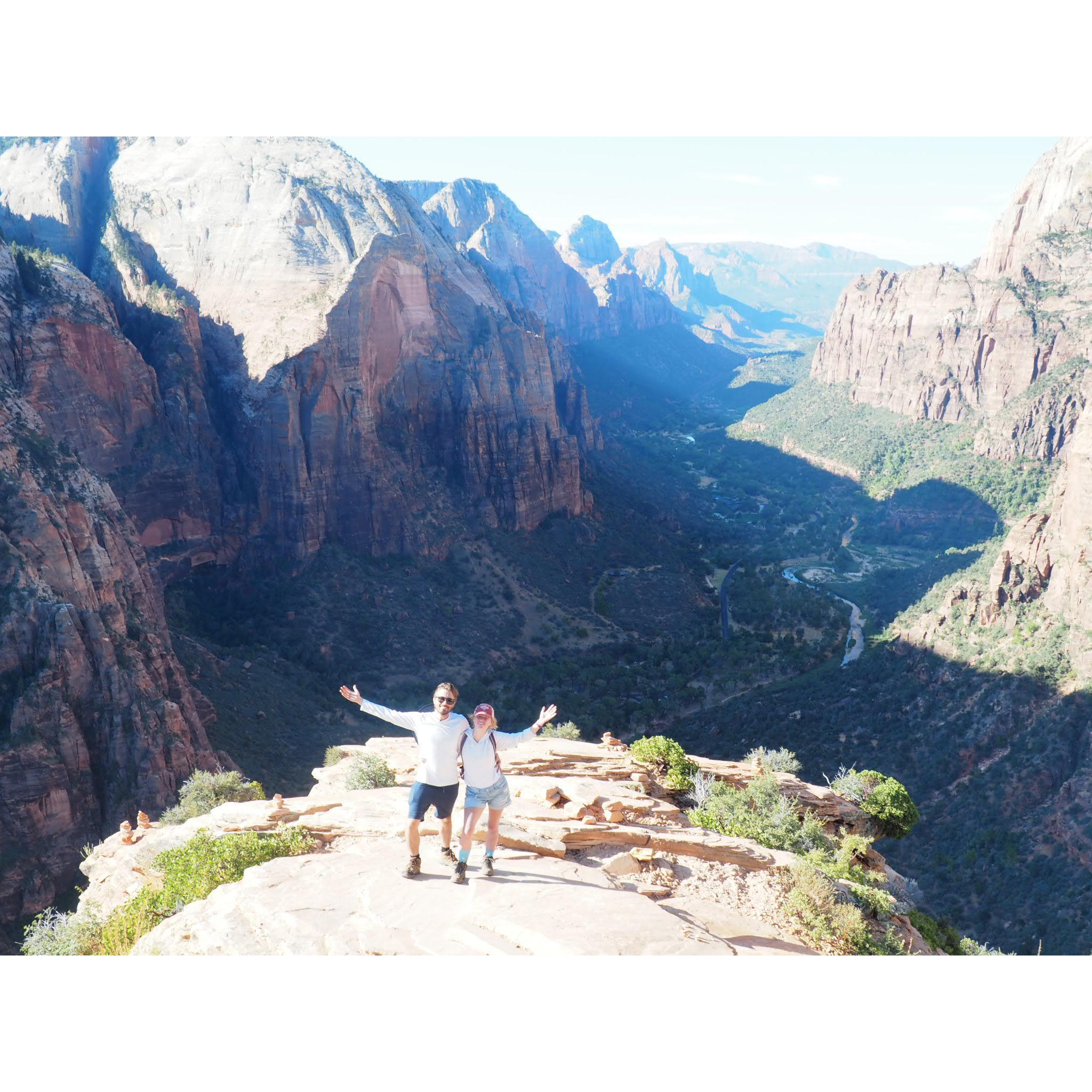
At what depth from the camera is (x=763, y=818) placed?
2111cm

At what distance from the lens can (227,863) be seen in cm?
1534

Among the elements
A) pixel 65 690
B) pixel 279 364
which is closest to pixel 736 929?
pixel 65 690

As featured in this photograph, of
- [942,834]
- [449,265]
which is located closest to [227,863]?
[942,834]

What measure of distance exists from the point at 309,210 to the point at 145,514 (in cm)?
3034

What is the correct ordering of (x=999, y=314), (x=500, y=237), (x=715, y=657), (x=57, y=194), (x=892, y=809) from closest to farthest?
(x=892, y=809)
(x=715, y=657)
(x=57, y=194)
(x=999, y=314)
(x=500, y=237)

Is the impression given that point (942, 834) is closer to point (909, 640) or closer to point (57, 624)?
point (909, 640)

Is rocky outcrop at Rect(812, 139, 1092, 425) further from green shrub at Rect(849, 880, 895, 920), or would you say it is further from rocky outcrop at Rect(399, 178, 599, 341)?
green shrub at Rect(849, 880, 895, 920)

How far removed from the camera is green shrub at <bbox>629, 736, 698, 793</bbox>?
2330 centimetres

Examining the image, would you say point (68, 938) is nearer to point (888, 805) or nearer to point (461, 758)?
point (461, 758)

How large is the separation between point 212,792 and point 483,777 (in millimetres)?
18088

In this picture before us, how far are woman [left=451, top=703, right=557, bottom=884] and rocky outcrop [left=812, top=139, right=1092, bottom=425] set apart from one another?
117412 millimetres

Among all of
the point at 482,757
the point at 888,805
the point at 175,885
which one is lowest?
the point at 888,805

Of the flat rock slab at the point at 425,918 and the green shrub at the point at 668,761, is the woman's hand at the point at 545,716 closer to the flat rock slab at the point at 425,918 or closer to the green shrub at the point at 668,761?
the flat rock slab at the point at 425,918

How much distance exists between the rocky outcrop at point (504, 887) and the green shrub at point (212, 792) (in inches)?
186
